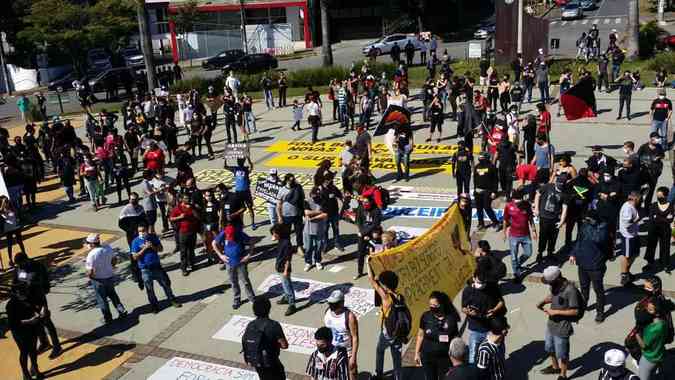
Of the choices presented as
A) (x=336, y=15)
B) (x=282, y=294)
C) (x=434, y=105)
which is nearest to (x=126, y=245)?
(x=282, y=294)

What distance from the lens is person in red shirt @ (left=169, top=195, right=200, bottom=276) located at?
12.6 meters

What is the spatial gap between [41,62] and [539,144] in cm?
5119

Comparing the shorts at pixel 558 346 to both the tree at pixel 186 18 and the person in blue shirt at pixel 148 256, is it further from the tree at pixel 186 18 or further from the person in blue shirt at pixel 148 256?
the tree at pixel 186 18

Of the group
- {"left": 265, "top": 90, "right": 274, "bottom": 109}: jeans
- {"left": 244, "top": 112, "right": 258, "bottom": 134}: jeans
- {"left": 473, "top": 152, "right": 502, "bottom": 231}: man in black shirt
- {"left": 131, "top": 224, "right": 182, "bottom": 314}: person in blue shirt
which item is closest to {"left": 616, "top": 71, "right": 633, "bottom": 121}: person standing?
{"left": 473, "top": 152, "right": 502, "bottom": 231}: man in black shirt

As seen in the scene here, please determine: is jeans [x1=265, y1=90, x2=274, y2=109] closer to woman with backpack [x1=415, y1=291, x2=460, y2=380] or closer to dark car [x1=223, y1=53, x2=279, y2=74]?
dark car [x1=223, y1=53, x2=279, y2=74]

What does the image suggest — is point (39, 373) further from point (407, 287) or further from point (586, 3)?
point (586, 3)

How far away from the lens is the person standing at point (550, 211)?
11359 mm

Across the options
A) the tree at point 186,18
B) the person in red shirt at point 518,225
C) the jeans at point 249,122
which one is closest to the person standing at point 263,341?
the person in red shirt at point 518,225

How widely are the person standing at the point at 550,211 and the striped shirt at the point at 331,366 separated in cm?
546

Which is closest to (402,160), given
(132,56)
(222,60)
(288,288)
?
(288,288)

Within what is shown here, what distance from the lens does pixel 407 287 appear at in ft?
28.1

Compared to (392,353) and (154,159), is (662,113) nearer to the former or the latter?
(392,353)

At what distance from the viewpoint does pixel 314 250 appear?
1266cm

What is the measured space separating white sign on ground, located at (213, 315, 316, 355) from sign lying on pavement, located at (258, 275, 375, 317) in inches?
37.7
